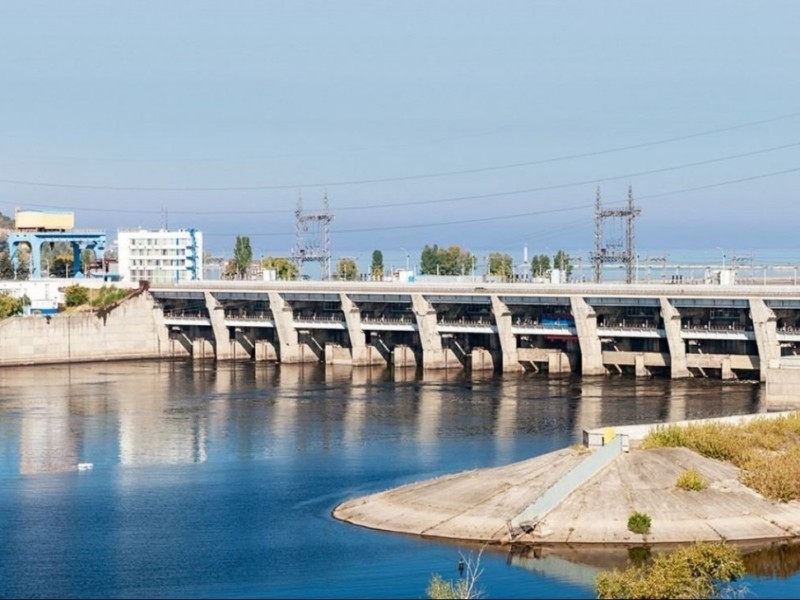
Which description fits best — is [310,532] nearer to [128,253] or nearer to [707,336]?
[707,336]

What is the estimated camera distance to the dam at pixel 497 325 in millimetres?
113375

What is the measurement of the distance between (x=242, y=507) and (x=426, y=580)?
51.9 feet

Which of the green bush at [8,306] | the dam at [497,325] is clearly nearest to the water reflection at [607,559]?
the dam at [497,325]

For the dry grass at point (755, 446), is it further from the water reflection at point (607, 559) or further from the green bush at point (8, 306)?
the green bush at point (8, 306)

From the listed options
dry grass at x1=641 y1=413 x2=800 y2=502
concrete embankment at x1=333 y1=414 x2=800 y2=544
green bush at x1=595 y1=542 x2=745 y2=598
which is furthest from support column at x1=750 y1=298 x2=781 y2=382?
green bush at x1=595 y1=542 x2=745 y2=598

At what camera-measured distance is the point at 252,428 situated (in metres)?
90.1

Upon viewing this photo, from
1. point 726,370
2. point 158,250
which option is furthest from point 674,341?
point 158,250

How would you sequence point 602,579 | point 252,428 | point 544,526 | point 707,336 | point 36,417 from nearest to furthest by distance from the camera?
point 602,579 < point 544,526 < point 252,428 < point 36,417 < point 707,336

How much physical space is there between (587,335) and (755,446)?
5413 centimetres

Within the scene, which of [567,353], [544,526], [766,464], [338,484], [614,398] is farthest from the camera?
[567,353]

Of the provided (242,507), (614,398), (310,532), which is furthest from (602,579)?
(614,398)

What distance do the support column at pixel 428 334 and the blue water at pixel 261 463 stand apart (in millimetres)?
5384

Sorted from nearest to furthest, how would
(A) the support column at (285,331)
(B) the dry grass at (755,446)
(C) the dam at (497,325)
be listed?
(B) the dry grass at (755,446) < (C) the dam at (497,325) < (A) the support column at (285,331)

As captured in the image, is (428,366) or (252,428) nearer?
(252,428)
